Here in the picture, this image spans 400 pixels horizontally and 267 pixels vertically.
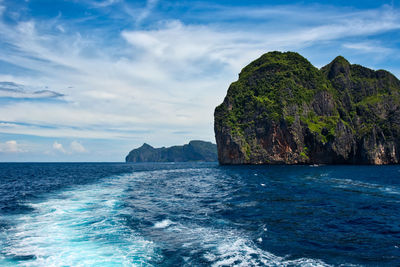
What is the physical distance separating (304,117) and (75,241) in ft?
378

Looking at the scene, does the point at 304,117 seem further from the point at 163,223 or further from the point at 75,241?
the point at 75,241

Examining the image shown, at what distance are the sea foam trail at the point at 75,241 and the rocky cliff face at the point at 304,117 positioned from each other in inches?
3644

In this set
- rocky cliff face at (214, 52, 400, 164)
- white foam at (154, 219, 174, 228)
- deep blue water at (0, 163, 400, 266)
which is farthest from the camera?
rocky cliff face at (214, 52, 400, 164)

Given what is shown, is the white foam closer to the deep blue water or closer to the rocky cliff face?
the deep blue water

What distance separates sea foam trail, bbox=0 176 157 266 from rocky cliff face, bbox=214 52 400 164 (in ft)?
304

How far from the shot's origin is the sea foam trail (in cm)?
1154

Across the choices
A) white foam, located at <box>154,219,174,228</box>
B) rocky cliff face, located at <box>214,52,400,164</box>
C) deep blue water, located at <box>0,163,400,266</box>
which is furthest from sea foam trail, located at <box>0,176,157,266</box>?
rocky cliff face, located at <box>214,52,400,164</box>

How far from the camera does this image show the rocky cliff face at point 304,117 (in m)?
107

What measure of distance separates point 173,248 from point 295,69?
137483 millimetres

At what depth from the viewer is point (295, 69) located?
5305 inches

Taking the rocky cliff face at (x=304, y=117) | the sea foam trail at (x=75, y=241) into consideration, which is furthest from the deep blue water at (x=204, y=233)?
the rocky cliff face at (x=304, y=117)

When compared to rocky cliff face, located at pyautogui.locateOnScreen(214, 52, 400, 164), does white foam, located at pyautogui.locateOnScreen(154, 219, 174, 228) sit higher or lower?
lower

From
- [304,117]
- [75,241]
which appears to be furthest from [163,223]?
[304,117]

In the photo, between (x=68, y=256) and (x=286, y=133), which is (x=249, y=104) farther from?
(x=68, y=256)
